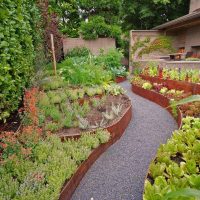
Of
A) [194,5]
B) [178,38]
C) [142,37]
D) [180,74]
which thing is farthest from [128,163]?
[194,5]

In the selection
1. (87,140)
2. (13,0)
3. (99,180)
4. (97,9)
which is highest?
(97,9)

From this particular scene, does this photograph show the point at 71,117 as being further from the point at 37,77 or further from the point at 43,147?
the point at 37,77

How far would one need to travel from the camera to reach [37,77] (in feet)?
22.3

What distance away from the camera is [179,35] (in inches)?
632

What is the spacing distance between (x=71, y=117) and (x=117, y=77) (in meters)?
6.45

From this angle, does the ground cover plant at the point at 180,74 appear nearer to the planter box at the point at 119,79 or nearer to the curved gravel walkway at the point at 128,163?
the curved gravel walkway at the point at 128,163

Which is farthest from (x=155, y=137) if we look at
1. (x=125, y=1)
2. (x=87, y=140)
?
(x=125, y=1)

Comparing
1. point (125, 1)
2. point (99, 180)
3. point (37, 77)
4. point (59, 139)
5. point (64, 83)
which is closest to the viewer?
point (99, 180)

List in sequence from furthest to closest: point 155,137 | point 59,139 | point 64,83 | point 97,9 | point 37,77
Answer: point 97,9 → point 64,83 → point 37,77 → point 155,137 → point 59,139

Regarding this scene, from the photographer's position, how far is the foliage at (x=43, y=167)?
8.88 ft

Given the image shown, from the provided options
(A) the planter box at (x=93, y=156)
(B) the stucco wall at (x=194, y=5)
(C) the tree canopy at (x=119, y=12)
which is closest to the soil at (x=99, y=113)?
(A) the planter box at (x=93, y=156)

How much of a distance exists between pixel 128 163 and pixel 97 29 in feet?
40.5

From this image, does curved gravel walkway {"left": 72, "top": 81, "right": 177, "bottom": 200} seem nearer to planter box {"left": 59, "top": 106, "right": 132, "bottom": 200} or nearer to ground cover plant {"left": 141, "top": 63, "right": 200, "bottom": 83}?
planter box {"left": 59, "top": 106, "right": 132, "bottom": 200}

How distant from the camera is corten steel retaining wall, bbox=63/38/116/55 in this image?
591 inches
